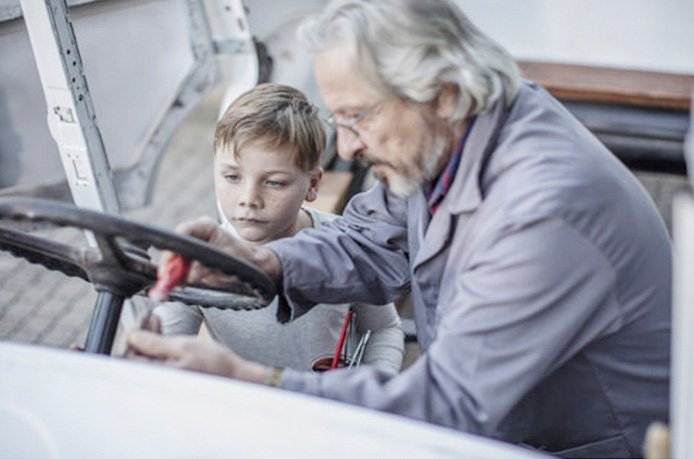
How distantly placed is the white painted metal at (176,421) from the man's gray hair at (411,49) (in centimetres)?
61

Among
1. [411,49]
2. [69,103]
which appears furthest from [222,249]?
[69,103]

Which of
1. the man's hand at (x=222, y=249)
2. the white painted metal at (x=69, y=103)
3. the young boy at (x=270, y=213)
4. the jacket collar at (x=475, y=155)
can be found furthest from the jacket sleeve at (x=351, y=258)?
the white painted metal at (x=69, y=103)

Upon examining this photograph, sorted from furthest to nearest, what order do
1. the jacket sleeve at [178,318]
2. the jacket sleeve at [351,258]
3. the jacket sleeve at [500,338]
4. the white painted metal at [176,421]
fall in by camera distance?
the jacket sleeve at [178,318]
the jacket sleeve at [351,258]
the jacket sleeve at [500,338]
the white painted metal at [176,421]

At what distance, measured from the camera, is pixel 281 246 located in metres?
2.06

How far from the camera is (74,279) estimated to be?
430 centimetres

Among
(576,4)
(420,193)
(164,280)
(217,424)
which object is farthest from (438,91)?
(576,4)

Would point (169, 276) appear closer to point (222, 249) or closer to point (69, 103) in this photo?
point (222, 249)

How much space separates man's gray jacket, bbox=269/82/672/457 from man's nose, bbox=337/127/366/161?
21cm

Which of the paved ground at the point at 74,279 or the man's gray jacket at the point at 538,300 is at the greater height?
the man's gray jacket at the point at 538,300

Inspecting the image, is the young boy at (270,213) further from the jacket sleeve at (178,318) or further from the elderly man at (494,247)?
Answer: the elderly man at (494,247)

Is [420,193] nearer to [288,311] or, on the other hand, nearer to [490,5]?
[288,311]

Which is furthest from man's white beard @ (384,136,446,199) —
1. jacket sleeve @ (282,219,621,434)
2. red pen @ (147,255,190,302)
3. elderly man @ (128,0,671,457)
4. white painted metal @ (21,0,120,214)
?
white painted metal @ (21,0,120,214)

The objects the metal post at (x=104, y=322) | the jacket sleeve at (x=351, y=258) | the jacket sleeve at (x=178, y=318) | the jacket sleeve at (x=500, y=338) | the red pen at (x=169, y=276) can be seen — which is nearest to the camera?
the jacket sleeve at (x=500, y=338)

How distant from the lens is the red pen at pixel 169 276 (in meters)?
1.65
